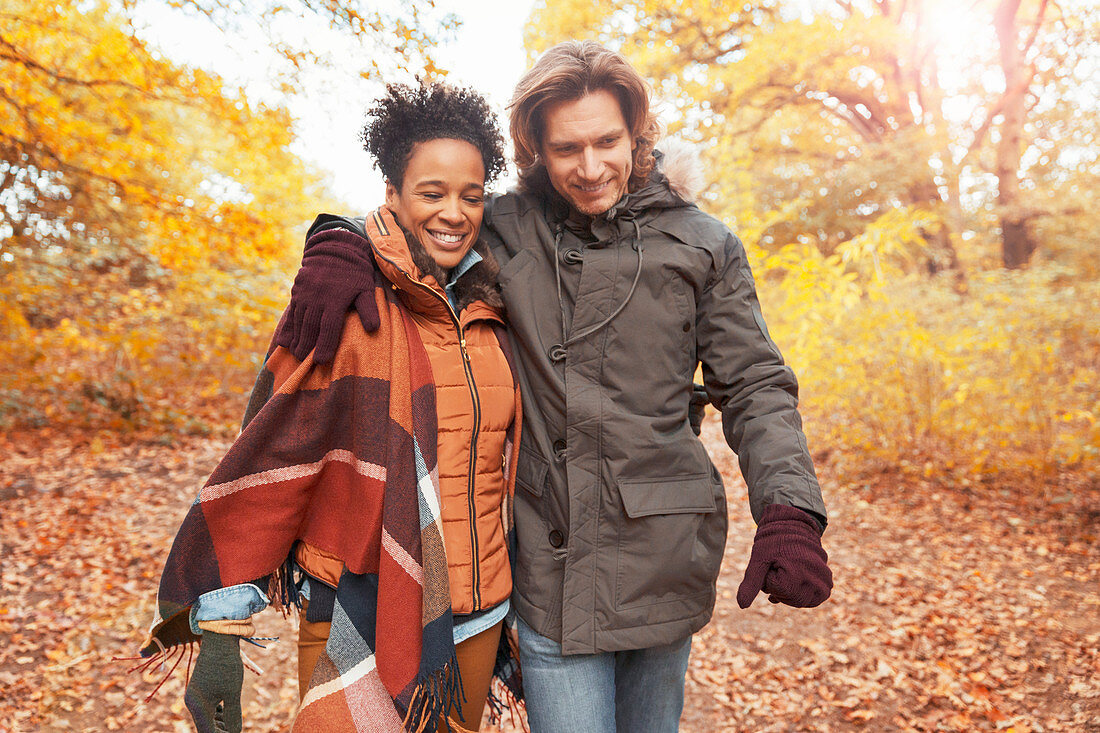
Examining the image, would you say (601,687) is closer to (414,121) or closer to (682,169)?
(682,169)

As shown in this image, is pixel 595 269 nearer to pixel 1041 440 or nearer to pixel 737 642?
pixel 737 642

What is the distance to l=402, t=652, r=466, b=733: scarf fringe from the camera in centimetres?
161

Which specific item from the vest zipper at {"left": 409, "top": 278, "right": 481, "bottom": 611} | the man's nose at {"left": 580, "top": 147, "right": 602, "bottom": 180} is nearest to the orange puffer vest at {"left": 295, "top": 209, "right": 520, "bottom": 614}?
the vest zipper at {"left": 409, "top": 278, "right": 481, "bottom": 611}

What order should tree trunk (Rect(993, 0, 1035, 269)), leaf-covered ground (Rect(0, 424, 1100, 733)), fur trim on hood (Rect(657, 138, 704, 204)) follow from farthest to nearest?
1. tree trunk (Rect(993, 0, 1035, 269))
2. leaf-covered ground (Rect(0, 424, 1100, 733))
3. fur trim on hood (Rect(657, 138, 704, 204))

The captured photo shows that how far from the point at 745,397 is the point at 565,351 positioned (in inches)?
19.4

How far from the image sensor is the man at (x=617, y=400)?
1732 millimetres

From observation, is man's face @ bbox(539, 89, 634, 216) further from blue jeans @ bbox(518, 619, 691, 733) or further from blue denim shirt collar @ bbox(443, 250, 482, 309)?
blue jeans @ bbox(518, 619, 691, 733)

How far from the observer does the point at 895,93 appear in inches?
495

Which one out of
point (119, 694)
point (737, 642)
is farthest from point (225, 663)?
point (737, 642)

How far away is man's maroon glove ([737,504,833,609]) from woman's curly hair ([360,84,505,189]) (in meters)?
1.26

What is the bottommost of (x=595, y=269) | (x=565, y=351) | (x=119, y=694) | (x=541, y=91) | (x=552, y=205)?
(x=119, y=694)

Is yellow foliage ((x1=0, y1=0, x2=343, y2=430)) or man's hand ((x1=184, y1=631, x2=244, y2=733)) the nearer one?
man's hand ((x1=184, y1=631, x2=244, y2=733))

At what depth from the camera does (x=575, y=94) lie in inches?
71.7

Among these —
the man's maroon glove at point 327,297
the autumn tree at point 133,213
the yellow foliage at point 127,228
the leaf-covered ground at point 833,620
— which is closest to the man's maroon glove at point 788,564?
the man's maroon glove at point 327,297
